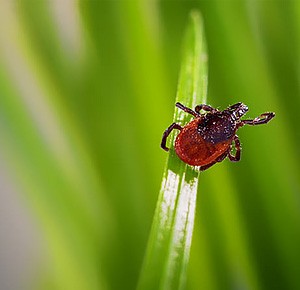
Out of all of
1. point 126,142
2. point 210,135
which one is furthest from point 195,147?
point 126,142

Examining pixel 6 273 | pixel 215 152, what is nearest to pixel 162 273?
pixel 215 152

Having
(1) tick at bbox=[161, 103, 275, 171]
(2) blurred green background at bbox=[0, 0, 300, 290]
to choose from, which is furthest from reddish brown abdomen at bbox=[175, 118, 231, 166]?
(2) blurred green background at bbox=[0, 0, 300, 290]

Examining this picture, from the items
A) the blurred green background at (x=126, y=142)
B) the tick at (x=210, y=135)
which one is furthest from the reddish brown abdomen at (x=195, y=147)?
the blurred green background at (x=126, y=142)

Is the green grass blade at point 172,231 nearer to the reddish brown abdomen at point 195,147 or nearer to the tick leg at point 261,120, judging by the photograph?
the reddish brown abdomen at point 195,147

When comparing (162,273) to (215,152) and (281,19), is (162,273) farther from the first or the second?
(281,19)

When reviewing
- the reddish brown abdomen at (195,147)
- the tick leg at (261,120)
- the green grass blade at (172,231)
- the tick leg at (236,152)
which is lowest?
the green grass blade at (172,231)

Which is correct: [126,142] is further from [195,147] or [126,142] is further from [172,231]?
[172,231]

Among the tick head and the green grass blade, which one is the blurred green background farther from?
the green grass blade
